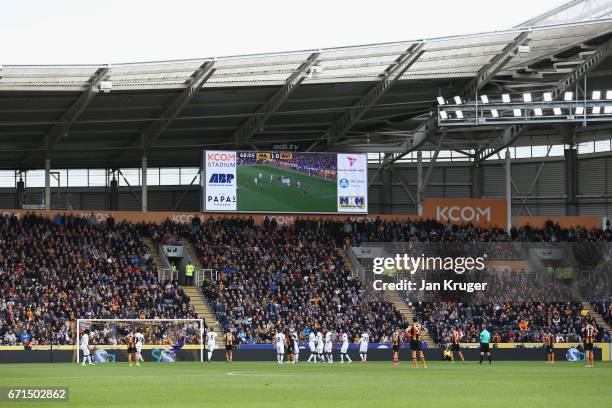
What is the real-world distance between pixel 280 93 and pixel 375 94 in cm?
510

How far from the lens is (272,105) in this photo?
61125 millimetres

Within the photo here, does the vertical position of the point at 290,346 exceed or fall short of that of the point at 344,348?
Result: it exceeds it

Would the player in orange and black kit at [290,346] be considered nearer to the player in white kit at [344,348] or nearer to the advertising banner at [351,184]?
the player in white kit at [344,348]

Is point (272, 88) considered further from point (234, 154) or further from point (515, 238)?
point (515, 238)

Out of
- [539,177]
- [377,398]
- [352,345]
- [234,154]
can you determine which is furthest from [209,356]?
[539,177]

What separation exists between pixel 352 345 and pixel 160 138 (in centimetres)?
1931

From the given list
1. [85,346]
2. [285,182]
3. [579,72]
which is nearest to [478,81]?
[579,72]

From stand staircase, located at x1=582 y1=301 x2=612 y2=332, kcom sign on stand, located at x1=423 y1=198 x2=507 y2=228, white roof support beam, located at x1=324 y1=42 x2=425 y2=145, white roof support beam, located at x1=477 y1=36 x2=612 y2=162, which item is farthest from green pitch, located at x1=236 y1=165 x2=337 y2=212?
stand staircase, located at x1=582 y1=301 x2=612 y2=332

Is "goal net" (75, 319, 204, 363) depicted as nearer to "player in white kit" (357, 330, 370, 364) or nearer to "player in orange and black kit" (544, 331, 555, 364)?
"player in white kit" (357, 330, 370, 364)

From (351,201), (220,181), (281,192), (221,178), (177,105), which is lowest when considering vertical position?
(351,201)

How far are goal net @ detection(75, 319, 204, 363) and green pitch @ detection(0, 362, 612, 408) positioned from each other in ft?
32.4

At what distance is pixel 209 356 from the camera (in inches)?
2018

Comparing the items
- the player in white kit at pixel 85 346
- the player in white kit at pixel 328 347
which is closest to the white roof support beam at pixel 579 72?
the player in white kit at pixel 328 347

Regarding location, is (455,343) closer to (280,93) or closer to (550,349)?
(550,349)
